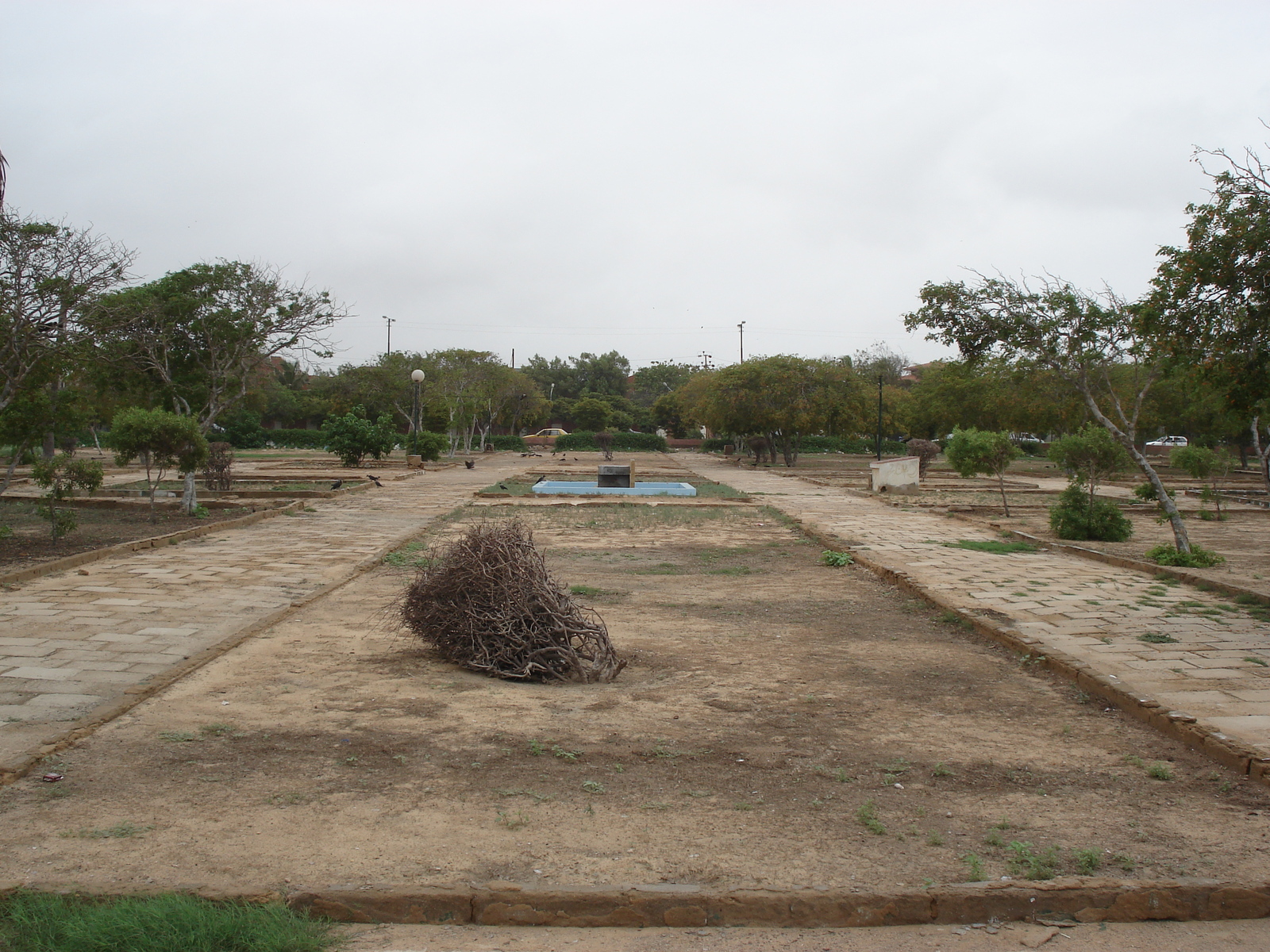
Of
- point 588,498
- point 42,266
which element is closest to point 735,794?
point 42,266

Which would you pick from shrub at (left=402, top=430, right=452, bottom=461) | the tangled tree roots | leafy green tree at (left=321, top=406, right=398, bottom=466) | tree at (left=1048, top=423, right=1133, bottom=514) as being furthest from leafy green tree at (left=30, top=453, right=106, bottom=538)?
shrub at (left=402, top=430, right=452, bottom=461)

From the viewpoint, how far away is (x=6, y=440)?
11.3 m

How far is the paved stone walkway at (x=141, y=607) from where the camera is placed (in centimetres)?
554

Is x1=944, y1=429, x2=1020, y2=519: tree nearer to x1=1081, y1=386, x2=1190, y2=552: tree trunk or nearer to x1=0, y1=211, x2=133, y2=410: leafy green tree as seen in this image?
x1=1081, y1=386, x2=1190, y2=552: tree trunk

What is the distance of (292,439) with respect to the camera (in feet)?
189

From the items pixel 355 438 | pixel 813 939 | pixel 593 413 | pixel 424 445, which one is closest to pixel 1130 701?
pixel 813 939

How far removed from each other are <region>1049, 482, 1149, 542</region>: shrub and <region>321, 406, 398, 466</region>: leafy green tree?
25078mm

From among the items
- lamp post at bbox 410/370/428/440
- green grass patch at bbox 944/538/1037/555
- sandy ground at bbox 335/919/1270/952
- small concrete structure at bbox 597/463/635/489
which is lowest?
sandy ground at bbox 335/919/1270/952

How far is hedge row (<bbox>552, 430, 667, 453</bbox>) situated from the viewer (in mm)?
59656

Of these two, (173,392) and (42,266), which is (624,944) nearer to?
(42,266)

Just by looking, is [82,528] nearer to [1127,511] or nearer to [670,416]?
[1127,511]

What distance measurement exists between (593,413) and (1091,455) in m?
53.6

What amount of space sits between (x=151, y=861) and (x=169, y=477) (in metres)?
26.2

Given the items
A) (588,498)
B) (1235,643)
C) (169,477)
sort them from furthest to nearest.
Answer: (169,477) < (588,498) < (1235,643)
